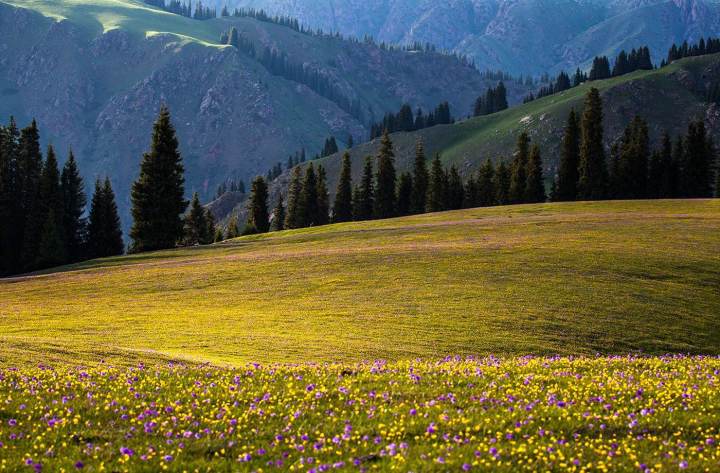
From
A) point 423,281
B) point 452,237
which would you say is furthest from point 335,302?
point 452,237

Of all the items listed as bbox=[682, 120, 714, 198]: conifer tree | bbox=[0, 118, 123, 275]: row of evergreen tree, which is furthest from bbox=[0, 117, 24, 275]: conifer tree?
bbox=[682, 120, 714, 198]: conifer tree

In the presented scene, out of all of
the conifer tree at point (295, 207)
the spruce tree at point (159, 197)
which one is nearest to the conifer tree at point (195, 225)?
the conifer tree at point (295, 207)

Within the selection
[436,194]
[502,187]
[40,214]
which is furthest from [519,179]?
[40,214]

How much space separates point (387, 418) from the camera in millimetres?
13086

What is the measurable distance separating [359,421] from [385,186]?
133 metres

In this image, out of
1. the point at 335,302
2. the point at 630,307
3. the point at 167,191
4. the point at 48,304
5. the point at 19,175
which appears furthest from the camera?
the point at 19,175

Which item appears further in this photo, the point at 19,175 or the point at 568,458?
the point at 19,175

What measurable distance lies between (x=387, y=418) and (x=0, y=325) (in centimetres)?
3164

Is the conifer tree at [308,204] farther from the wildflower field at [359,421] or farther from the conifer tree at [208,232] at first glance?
the wildflower field at [359,421]

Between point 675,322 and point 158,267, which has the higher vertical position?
point 158,267

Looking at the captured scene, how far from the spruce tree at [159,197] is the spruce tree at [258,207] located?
50.1 metres

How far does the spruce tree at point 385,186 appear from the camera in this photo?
144750 millimetres

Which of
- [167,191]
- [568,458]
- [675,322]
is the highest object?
[167,191]

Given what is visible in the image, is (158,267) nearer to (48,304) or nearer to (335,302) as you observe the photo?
(48,304)
